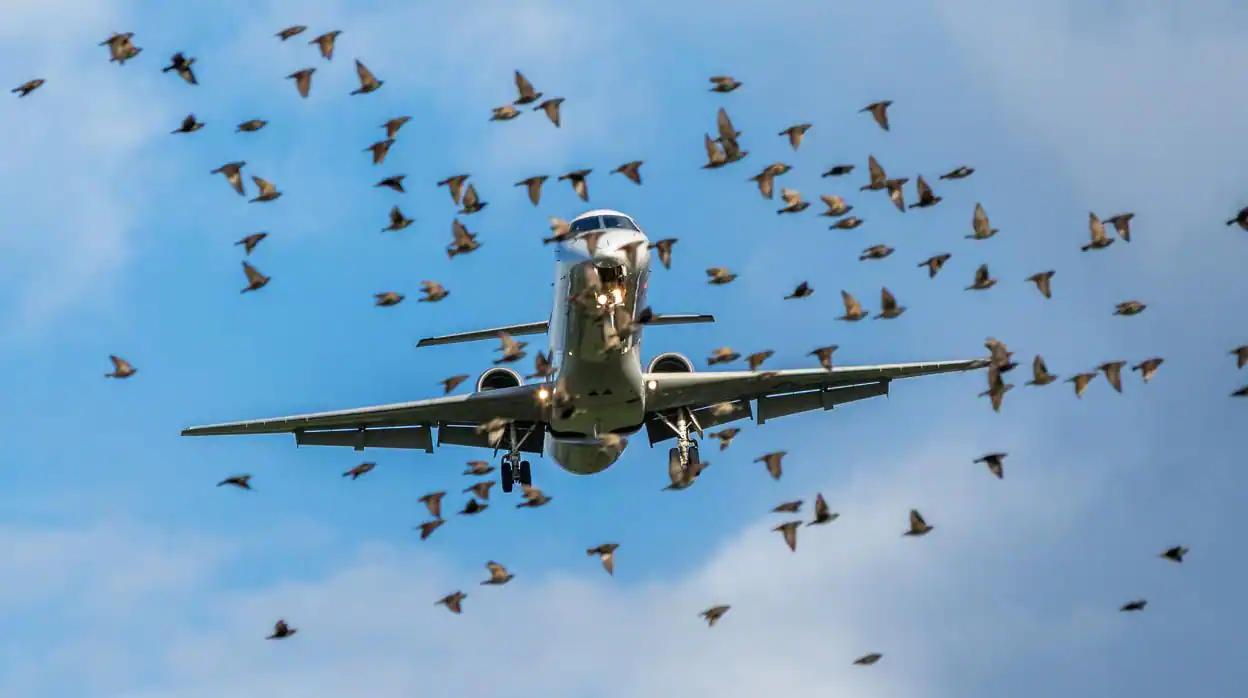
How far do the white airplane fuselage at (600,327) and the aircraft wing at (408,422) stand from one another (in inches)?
74.7

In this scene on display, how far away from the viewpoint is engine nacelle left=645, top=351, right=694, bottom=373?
157 feet

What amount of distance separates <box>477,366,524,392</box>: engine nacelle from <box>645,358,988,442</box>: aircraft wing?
3.42 meters

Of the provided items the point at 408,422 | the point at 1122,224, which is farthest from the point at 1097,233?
the point at 408,422

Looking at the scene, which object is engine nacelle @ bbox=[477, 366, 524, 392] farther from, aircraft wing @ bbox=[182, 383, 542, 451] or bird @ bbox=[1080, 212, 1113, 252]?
bird @ bbox=[1080, 212, 1113, 252]

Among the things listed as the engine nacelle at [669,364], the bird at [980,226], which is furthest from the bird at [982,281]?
the engine nacelle at [669,364]

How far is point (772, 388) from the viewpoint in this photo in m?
48.9

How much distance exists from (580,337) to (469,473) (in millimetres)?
6665

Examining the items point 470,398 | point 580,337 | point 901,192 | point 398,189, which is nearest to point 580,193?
point 398,189

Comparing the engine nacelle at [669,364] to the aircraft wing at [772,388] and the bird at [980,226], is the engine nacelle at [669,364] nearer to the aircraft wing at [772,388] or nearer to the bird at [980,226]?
the aircraft wing at [772,388]

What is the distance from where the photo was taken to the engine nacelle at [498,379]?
48094mm

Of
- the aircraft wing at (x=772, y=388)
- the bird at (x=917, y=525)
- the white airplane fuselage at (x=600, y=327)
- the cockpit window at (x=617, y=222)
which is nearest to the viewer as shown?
the bird at (x=917, y=525)

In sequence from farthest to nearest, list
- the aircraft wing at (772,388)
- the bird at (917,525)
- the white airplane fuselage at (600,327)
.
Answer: the aircraft wing at (772,388) < the white airplane fuselage at (600,327) < the bird at (917,525)

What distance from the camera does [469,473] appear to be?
37031mm

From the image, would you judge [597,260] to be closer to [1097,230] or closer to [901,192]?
Result: [901,192]
